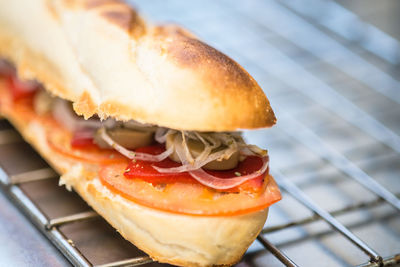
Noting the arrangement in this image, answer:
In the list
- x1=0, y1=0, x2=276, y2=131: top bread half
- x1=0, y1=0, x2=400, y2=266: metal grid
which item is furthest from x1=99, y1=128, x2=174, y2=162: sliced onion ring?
x1=0, y1=0, x2=400, y2=266: metal grid

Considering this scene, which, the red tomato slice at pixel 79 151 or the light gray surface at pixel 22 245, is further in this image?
the red tomato slice at pixel 79 151

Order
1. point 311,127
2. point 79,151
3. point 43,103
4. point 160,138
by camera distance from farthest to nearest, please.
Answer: point 311,127, point 43,103, point 79,151, point 160,138

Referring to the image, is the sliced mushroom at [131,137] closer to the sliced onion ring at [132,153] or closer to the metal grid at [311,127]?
the sliced onion ring at [132,153]

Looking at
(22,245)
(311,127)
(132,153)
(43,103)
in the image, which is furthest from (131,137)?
(311,127)

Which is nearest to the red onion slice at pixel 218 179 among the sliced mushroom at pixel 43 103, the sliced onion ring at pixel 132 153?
the sliced onion ring at pixel 132 153

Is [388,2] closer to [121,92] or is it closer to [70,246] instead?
[121,92]

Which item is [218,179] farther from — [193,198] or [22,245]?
[22,245]

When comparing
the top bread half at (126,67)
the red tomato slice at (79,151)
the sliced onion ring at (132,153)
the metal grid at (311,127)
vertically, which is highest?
the top bread half at (126,67)

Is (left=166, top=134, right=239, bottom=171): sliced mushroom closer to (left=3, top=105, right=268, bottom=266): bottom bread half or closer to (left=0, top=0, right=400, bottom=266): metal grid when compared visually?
(left=3, top=105, right=268, bottom=266): bottom bread half
